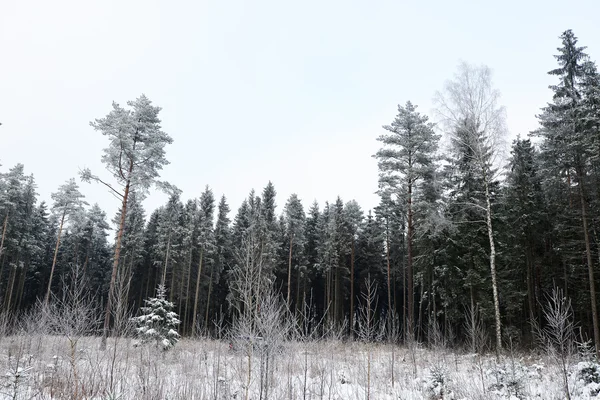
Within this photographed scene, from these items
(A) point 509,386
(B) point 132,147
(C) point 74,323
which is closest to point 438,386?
(A) point 509,386

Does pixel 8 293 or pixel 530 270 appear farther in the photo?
pixel 8 293

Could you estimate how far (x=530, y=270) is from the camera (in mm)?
27281

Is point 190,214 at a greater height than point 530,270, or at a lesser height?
greater

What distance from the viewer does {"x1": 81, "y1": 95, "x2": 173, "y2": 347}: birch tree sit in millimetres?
20125

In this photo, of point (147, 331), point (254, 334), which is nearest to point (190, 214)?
point (147, 331)

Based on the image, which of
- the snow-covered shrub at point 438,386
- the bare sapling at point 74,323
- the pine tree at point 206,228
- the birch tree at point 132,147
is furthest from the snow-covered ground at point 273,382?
the pine tree at point 206,228

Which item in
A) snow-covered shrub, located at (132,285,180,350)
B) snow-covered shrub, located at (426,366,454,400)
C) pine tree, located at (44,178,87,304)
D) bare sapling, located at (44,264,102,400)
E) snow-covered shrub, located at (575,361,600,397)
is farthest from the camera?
pine tree, located at (44,178,87,304)

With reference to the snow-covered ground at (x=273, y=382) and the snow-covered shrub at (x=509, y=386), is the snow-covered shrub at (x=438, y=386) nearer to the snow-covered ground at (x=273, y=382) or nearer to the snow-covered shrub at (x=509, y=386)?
the snow-covered ground at (x=273, y=382)

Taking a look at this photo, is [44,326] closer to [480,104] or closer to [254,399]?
[254,399]

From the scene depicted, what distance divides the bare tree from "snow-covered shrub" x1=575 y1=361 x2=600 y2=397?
9.66m

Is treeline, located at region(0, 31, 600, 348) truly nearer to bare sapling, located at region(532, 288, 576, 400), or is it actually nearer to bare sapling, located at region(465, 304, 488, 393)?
bare sapling, located at region(465, 304, 488, 393)

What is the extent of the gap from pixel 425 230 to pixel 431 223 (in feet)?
1.96

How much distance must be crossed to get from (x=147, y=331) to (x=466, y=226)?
22.6 meters

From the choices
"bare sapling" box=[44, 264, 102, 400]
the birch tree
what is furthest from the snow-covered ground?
the birch tree
